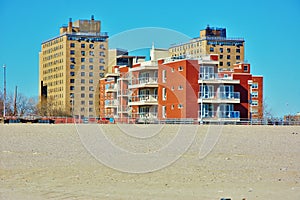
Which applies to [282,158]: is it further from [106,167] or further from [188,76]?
[188,76]

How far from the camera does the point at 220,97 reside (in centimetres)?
6284

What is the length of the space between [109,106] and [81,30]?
246ft

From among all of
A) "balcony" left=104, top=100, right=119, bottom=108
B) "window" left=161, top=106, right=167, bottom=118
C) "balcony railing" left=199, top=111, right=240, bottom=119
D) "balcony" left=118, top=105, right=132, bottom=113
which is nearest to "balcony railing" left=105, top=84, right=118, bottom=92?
"balcony" left=104, top=100, right=119, bottom=108

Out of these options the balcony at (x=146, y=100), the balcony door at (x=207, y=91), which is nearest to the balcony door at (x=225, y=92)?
the balcony door at (x=207, y=91)

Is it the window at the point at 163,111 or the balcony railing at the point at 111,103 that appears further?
the balcony railing at the point at 111,103

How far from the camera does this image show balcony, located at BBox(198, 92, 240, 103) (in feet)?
201

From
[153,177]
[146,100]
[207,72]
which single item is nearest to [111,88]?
[146,100]

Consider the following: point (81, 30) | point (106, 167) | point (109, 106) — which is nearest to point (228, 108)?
point (109, 106)

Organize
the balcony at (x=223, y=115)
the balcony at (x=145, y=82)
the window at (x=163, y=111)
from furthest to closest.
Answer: the balcony at (x=145, y=82)
the window at (x=163, y=111)
the balcony at (x=223, y=115)

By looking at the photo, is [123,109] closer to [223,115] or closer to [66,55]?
[223,115]

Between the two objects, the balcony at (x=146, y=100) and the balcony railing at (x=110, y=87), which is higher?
the balcony railing at (x=110, y=87)

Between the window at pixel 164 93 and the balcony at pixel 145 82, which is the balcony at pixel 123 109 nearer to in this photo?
the balcony at pixel 145 82

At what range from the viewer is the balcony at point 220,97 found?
201ft

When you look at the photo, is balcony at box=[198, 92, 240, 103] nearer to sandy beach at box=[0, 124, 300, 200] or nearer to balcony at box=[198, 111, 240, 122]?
balcony at box=[198, 111, 240, 122]
